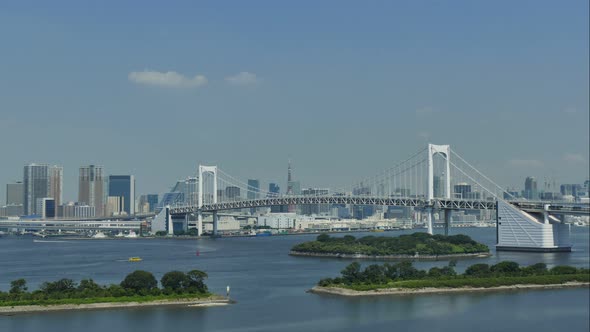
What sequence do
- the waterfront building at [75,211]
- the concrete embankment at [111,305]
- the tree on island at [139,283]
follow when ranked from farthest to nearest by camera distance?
the waterfront building at [75,211], the tree on island at [139,283], the concrete embankment at [111,305]

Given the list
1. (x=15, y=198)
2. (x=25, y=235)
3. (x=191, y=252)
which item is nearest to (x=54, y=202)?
(x=15, y=198)

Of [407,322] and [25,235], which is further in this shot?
[25,235]

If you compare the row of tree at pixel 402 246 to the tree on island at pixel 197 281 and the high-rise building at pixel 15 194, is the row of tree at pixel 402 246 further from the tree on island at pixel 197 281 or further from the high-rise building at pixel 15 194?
the high-rise building at pixel 15 194

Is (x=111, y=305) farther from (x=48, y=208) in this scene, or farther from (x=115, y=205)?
(x=115, y=205)

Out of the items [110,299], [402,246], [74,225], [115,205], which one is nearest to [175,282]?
[110,299]

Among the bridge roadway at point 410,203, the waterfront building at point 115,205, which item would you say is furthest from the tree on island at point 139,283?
the waterfront building at point 115,205

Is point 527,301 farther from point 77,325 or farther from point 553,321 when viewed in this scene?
point 77,325
